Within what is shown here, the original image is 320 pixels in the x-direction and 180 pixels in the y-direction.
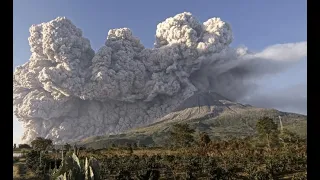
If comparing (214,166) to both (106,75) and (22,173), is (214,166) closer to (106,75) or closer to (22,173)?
(22,173)

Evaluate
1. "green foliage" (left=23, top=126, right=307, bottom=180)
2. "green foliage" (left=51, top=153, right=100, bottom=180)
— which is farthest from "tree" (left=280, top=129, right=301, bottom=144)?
"green foliage" (left=51, top=153, right=100, bottom=180)

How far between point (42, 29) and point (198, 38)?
34294 mm

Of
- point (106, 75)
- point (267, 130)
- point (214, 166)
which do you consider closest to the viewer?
point (214, 166)

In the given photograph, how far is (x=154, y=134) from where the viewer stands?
267 ft

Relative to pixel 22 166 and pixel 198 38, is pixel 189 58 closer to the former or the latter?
pixel 198 38

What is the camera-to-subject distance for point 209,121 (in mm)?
93438

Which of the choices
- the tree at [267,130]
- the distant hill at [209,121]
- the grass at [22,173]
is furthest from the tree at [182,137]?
the distant hill at [209,121]

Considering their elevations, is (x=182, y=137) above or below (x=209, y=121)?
below

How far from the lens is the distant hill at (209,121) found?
7631cm

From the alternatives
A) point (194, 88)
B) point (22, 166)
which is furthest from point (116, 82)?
point (22, 166)

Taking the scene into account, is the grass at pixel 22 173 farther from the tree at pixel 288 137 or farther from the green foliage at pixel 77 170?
the green foliage at pixel 77 170

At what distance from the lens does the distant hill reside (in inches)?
3004

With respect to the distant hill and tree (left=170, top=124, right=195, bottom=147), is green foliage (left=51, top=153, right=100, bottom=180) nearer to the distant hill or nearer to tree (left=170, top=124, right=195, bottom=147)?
tree (left=170, top=124, right=195, bottom=147)

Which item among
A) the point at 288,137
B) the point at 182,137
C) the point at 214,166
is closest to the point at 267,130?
the point at 288,137
